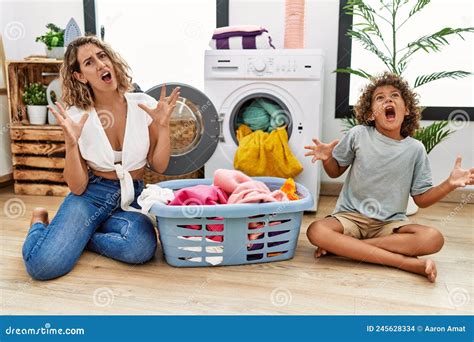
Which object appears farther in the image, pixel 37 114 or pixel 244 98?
pixel 37 114

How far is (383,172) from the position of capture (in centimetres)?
156

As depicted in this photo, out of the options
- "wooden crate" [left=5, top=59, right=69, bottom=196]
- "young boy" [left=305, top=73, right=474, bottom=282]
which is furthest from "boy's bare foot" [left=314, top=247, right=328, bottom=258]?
"wooden crate" [left=5, top=59, right=69, bottom=196]

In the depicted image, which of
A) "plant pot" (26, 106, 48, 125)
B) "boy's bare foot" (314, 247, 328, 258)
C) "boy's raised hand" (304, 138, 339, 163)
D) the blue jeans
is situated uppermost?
"plant pot" (26, 106, 48, 125)

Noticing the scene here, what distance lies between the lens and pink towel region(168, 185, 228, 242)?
149 centimetres

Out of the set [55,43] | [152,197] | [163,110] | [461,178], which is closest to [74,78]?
[163,110]

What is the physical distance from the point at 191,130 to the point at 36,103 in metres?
0.95

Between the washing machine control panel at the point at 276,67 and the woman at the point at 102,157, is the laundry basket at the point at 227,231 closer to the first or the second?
the woman at the point at 102,157

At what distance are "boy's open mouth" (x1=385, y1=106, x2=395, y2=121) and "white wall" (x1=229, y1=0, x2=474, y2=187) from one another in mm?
974

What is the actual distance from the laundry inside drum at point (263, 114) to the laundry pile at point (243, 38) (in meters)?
0.25

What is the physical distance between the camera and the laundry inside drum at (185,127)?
7.23 ft

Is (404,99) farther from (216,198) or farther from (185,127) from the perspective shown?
(185,127)

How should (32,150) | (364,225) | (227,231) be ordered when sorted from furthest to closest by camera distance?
1. (32,150)
2. (364,225)
3. (227,231)

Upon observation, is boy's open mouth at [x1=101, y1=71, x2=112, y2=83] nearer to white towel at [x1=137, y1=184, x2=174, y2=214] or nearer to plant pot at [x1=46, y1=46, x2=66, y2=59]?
white towel at [x1=137, y1=184, x2=174, y2=214]
